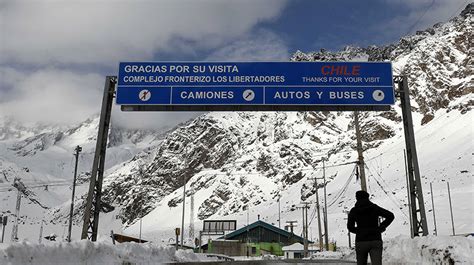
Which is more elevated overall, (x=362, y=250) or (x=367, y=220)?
(x=367, y=220)

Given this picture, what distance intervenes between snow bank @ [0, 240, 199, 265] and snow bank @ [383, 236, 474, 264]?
23.9 ft

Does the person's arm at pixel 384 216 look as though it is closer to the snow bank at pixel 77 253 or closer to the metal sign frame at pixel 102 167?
the snow bank at pixel 77 253

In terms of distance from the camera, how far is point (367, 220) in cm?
752

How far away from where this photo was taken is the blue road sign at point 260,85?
65.7ft

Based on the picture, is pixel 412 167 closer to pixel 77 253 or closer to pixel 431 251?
pixel 431 251

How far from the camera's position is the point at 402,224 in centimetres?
8944

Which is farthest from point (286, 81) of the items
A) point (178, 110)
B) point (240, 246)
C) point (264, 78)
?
point (240, 246)

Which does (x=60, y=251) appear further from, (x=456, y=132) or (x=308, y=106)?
(x=456, y=132)

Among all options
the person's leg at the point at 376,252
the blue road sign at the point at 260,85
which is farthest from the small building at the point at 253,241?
the person's leg at the point at 376,252

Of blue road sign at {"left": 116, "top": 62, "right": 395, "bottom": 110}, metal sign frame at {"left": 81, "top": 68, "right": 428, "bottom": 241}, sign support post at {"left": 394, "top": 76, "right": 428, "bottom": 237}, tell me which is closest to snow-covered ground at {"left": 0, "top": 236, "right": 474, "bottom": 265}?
metal sign frame at {"left": 81, "top": 68, "right": 428, "bottom": 241}

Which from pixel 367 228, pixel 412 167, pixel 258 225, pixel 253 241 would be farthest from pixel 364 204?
pixel 258 225

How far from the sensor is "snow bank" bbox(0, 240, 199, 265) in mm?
9227

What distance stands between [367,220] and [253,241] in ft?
230

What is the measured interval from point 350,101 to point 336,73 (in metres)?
1.27
